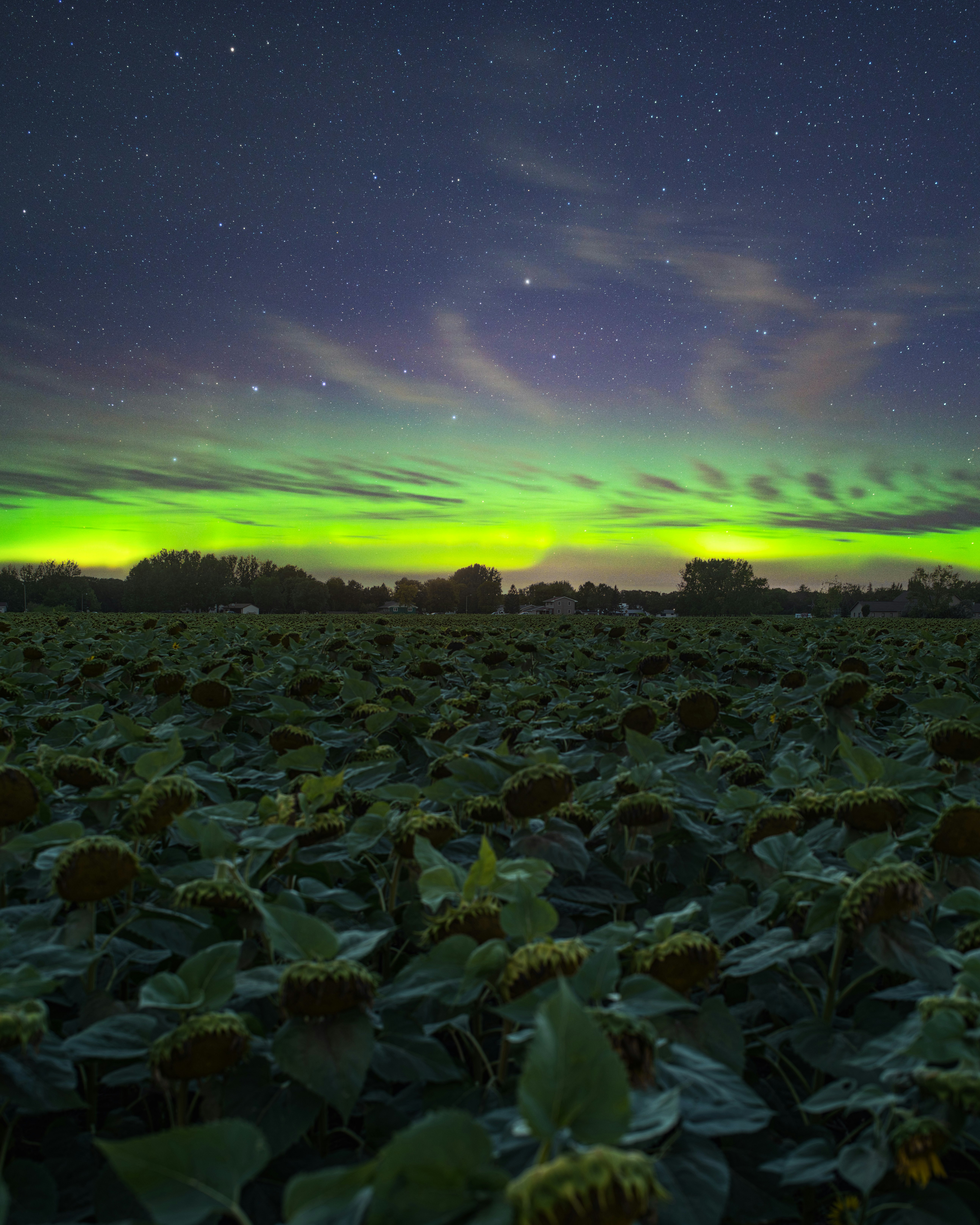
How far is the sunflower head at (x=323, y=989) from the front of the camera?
1274mm

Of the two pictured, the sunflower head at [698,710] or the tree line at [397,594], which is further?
the tree line at [397,594]

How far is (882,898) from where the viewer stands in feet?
4.80

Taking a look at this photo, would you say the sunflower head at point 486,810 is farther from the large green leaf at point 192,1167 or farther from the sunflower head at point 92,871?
the large green leaf at point 192,1167

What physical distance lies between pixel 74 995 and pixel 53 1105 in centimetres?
61

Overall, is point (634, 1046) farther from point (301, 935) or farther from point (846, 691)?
point (846, 691)

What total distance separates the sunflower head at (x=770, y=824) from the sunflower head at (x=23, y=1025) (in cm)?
161

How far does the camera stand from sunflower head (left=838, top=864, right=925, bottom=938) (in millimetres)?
1465

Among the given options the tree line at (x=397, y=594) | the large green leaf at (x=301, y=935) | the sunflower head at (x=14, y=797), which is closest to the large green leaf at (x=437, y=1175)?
the large green leaf at (x=301, y=935)

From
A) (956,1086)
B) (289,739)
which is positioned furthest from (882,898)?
(289,739)

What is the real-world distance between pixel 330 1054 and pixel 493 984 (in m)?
0.30

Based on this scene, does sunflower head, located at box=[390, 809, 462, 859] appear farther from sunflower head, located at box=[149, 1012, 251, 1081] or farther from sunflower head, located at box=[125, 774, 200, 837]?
sunflower head, located at box=[149, 1012, 251, 1081]

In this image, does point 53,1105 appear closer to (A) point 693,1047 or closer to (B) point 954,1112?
(A) point 693,1047

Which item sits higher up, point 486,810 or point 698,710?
point 698,710

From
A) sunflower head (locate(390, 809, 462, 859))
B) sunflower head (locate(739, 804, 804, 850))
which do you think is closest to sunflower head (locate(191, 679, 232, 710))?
Result: sunflower head (locate(390, 809, 462, 859))
